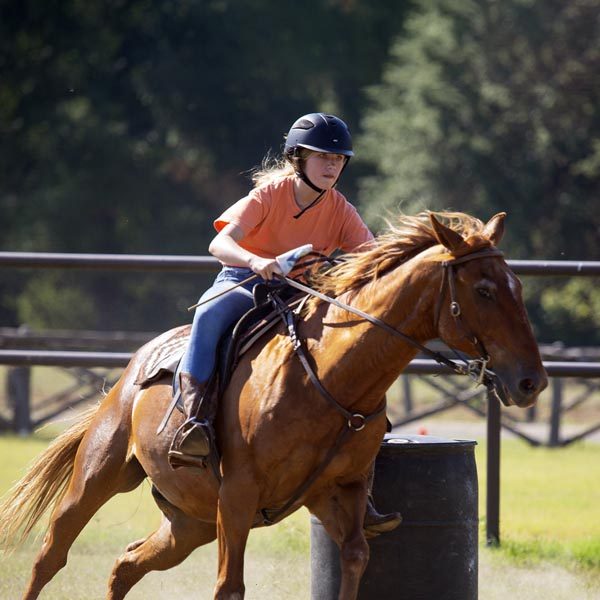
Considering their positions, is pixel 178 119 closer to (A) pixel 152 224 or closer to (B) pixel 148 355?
(A) pixel 152 224

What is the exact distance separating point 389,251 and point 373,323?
0.32m

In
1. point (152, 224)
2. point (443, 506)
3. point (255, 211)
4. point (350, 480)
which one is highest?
point (255, 211)

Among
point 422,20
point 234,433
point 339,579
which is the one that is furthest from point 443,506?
point 422,20

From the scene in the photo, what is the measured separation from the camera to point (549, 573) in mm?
7031

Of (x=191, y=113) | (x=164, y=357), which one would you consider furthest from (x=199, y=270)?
(x=191, y=113)

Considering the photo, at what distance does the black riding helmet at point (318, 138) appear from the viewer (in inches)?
199

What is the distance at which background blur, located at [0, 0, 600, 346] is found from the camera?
32656mm

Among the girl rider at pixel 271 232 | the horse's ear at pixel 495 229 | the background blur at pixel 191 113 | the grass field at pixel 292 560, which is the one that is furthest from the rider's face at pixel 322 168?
the background blur at pixel 191 113

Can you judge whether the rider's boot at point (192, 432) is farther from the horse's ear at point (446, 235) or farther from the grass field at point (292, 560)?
the grass field at point (292, 560)

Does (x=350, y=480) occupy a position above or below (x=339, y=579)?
above

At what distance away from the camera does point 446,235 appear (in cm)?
443

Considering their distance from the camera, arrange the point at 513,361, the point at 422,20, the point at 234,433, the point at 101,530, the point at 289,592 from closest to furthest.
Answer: the point at 513,361
the point at 234,433
the point at 289,592
the point at 101,530
the point at 422,20

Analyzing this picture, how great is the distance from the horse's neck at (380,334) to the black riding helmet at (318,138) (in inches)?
26.5

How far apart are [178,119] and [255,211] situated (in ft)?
110
